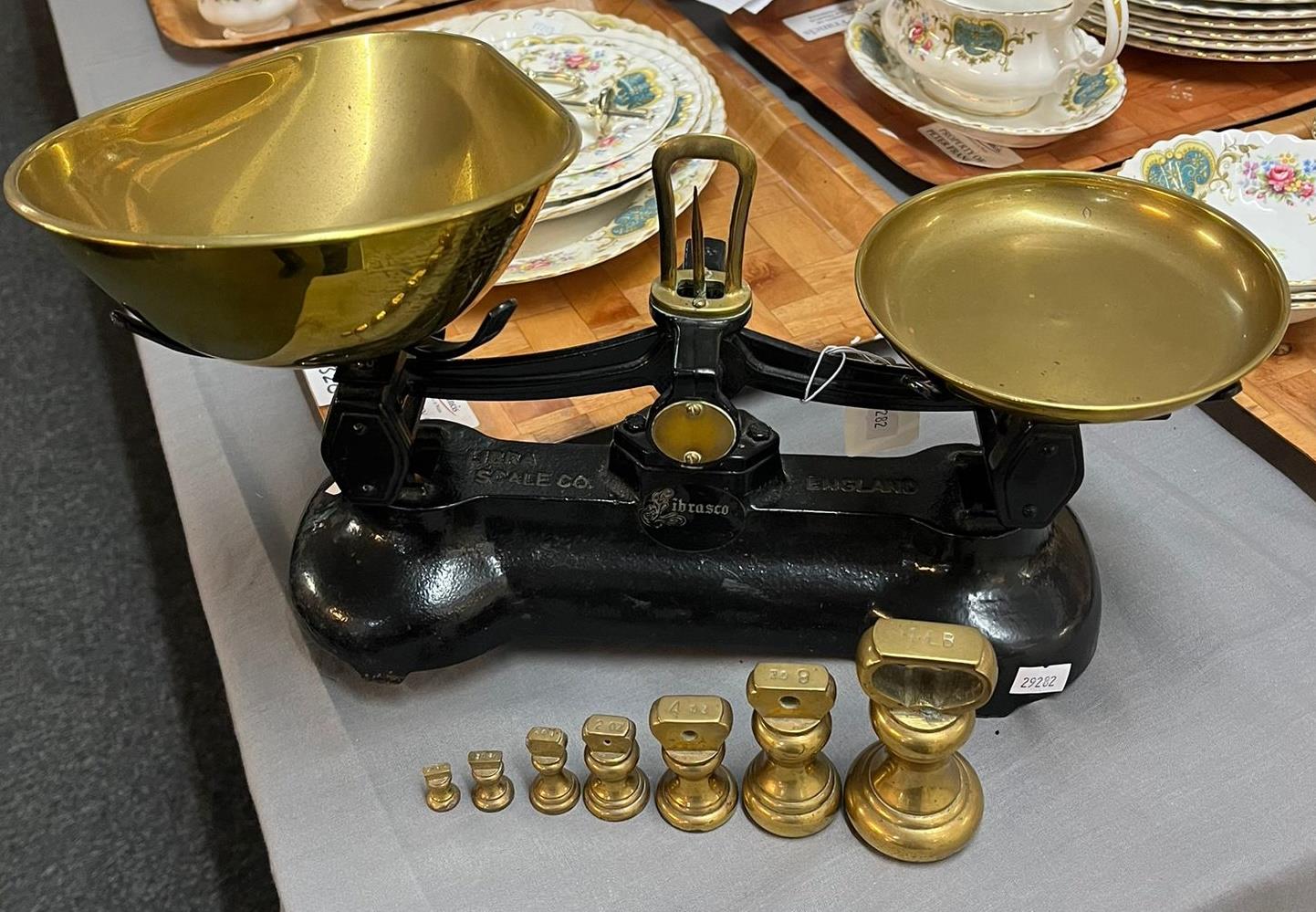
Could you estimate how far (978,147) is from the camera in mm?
944

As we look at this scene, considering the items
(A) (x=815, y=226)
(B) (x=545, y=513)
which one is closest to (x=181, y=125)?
(B) (x=545, y=513)

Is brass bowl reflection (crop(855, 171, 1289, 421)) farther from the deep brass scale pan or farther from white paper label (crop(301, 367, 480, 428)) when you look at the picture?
white paper label (crop(301, 367, 480, 428))

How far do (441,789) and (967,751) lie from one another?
0.92 feet

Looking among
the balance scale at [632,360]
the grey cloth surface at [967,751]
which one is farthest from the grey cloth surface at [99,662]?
the balance scale at [632,360]

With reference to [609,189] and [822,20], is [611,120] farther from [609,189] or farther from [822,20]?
[822,20]

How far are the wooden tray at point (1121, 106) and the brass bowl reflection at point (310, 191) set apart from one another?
18.1 inches

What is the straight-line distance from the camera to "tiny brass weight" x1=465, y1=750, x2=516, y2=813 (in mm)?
579

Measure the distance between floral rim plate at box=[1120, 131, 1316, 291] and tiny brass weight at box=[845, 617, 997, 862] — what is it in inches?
19.6

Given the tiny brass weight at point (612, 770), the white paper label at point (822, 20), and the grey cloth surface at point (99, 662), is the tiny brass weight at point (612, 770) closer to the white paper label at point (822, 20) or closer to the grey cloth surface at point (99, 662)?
the grey cloth surface at point (99, 662)

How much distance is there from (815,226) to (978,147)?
165 mm

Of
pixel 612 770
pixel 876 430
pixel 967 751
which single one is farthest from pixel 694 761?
pixel 876 430

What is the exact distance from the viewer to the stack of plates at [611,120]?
0.82 metres

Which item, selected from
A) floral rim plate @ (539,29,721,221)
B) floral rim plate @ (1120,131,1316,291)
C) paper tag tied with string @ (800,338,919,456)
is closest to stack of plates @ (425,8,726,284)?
floral rim plate @ (539,29,721,221)

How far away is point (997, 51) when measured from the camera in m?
0.90
